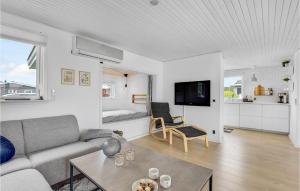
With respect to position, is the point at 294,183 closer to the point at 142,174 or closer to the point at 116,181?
the point at 142,174

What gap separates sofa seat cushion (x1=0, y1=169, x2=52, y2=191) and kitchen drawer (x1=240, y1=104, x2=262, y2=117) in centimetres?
581

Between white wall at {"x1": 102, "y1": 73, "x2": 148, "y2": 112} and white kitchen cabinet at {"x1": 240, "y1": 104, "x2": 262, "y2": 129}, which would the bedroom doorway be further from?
white kitchen cabinet at {"x1": 240, "y1": 104, "x2": 262, "y2": 129}

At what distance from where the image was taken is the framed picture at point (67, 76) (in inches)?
107

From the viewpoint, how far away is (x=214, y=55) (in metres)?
3.97

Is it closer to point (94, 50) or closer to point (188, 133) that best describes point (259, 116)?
point (188, 133)

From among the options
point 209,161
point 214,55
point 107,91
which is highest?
point 214,55

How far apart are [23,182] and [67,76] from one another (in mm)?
1852

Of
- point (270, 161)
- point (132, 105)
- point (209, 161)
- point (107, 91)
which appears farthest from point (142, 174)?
point (107, 91)

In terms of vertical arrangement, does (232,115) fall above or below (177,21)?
below

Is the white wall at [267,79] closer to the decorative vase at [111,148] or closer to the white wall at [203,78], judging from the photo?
the white wall at [203,78]

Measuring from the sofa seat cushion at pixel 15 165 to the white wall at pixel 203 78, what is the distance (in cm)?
377

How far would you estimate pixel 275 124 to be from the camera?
4.80 meters

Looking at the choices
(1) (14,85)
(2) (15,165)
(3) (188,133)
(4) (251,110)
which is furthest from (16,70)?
(4) (251,110)

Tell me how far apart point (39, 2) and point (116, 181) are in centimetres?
229
